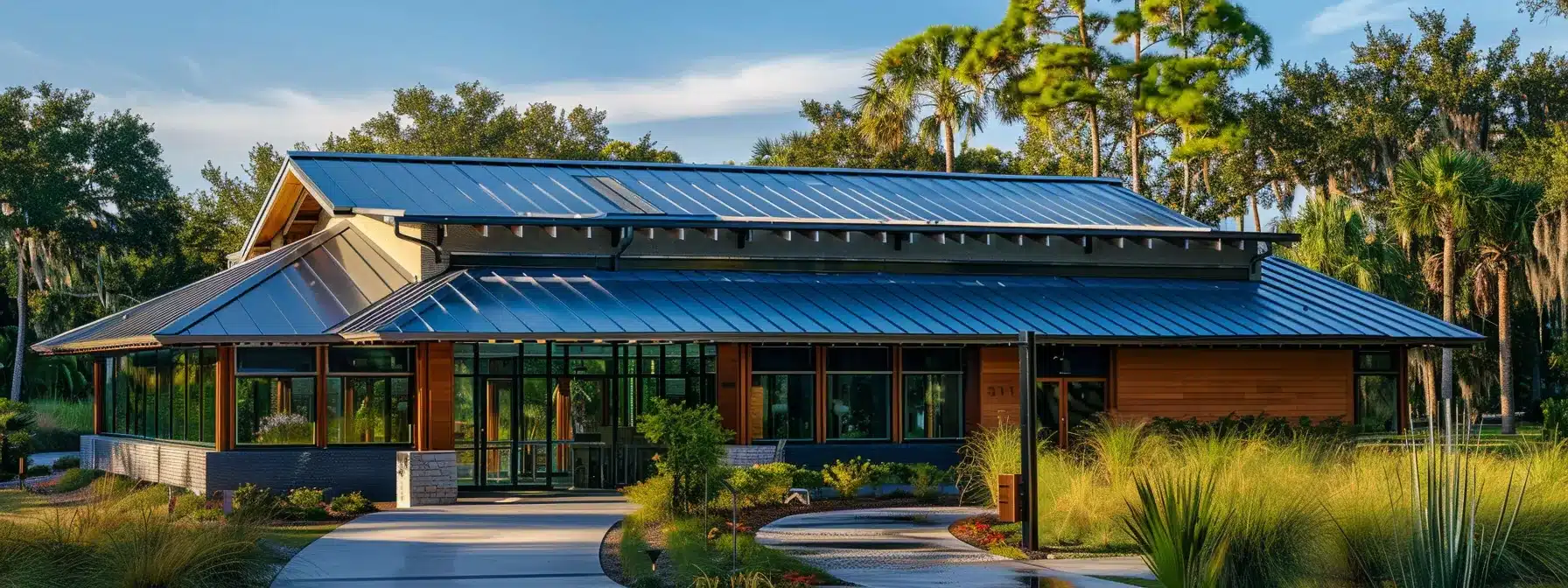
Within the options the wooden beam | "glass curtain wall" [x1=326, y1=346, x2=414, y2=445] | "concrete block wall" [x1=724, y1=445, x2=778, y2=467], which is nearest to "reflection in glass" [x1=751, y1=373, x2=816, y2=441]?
"concrete block wall" [x1=724, y1=445, x2=778, y2=467]

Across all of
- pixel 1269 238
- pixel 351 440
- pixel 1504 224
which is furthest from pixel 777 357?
pixel 1504 224

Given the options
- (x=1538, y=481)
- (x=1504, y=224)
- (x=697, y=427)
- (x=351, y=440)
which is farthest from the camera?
(x=1504, y=224)

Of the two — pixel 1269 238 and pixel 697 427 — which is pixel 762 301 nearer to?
pixel 697 427

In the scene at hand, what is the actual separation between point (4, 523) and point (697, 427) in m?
8.07

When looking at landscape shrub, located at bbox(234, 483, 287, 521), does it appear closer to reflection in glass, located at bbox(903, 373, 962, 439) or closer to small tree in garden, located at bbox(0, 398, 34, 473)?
reflection in glass, located at bbox(903, 373, 962, 439)

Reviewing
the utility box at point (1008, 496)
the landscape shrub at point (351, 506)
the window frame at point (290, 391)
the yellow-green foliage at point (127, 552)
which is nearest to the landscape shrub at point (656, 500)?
the utility box at point (1008, 496)

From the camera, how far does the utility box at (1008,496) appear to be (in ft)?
56.0

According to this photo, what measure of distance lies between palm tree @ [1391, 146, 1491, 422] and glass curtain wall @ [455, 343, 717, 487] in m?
22.0

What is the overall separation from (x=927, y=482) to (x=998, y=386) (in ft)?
12.7

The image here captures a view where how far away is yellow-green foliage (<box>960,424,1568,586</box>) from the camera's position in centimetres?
1318

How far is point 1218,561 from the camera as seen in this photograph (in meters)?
12.2

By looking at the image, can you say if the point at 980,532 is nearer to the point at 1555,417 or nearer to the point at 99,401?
the point at 99,401

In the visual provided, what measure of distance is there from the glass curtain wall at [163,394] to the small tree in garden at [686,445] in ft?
28.7

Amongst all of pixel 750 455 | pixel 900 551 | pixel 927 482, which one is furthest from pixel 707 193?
pixel 900 551
